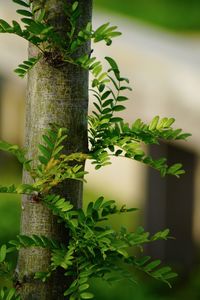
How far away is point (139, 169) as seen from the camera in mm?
7254

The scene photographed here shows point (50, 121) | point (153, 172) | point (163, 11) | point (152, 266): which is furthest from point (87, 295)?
point (163, 11)

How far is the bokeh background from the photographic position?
20.2 ft

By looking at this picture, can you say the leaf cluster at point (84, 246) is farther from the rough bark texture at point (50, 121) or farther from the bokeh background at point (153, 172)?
the bokeh background at point (153, 172)

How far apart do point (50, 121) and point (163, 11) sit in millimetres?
11582

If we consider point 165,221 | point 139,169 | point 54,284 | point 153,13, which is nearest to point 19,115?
point 139,169

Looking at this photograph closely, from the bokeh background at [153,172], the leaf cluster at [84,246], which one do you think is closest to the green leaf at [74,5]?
the leaf cluster at [84,246]

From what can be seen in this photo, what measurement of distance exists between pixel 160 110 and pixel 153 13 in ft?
21.3

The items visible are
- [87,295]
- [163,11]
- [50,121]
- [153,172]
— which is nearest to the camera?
[87,295]

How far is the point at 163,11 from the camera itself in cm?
1297

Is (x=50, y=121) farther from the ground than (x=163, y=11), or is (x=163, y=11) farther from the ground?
(x=163, y=11)

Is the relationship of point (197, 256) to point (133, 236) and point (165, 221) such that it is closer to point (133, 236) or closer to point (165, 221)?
point (165, 221)

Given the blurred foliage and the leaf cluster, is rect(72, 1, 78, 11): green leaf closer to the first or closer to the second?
the leaf cluster

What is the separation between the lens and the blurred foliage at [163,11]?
12.3 metres

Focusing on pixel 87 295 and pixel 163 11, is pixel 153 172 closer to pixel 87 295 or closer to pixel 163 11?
pixel 87 295
